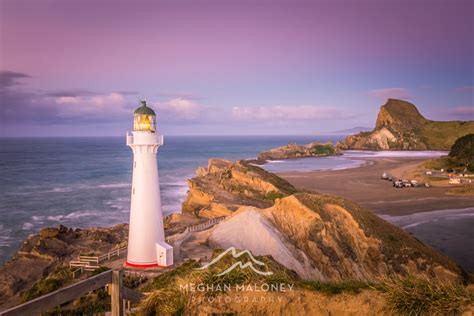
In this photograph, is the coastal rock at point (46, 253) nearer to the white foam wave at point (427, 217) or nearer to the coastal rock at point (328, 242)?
the coastal rock at point (328, 242)

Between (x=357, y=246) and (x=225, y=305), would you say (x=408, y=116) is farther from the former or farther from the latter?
(x=225, y=305)

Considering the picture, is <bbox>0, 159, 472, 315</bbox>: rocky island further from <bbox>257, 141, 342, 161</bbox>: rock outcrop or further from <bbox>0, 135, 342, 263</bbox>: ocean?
<bbox>257, 141, 342, 161</bbox>: rock outcrop

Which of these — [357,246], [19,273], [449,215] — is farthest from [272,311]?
[449,215]

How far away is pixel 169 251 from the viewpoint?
15.0 meters

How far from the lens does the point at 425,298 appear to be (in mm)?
6539

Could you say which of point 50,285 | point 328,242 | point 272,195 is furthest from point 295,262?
point 272,195

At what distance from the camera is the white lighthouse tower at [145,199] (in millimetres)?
14383

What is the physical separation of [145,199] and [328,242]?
→ 866cm

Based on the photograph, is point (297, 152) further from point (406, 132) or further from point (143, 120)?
point (143, 120)

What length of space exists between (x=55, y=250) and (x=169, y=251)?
13057 mm

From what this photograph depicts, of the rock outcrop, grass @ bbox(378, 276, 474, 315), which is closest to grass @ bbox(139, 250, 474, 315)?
grass @ bbox(378, 276, 474, 315)

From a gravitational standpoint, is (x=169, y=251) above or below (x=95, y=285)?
below

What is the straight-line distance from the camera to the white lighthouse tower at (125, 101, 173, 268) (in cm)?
1438

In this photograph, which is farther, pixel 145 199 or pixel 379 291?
pixel 145 199
